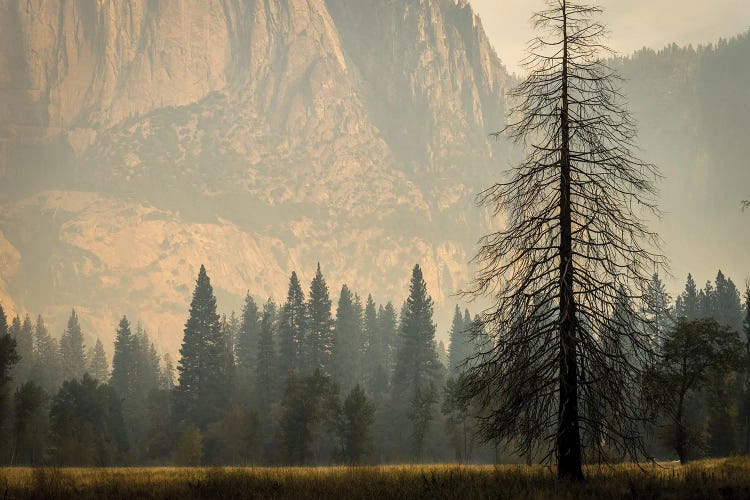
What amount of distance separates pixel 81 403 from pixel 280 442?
93.6 feet

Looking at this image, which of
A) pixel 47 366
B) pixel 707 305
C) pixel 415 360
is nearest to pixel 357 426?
pixel 415 360

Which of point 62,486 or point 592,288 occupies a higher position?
point 592,288

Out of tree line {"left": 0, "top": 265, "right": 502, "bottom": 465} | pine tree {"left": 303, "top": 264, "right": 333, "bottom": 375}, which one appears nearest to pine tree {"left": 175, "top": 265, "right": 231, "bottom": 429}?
tree line {"left": 0, "top": 265, "right": 502, "bottom": 465}

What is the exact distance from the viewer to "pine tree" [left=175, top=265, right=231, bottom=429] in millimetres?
76062

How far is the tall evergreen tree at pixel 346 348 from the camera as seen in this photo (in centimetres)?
8862

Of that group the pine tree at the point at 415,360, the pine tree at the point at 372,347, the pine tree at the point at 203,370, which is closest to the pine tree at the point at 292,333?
the pine tree at the point at 203,370

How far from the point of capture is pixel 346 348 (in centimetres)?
10112

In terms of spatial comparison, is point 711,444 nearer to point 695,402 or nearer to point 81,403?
point 695,402

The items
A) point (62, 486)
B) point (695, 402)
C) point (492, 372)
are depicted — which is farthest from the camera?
point (695, 402)

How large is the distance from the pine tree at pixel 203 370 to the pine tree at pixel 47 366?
30.9m

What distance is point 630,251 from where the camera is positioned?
1617cm

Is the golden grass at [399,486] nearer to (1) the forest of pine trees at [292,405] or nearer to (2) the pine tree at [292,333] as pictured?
(1) the forest of pine trees at [292,405]

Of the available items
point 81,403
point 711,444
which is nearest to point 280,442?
point 81,403

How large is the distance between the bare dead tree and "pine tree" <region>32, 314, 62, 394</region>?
96.0 metres
